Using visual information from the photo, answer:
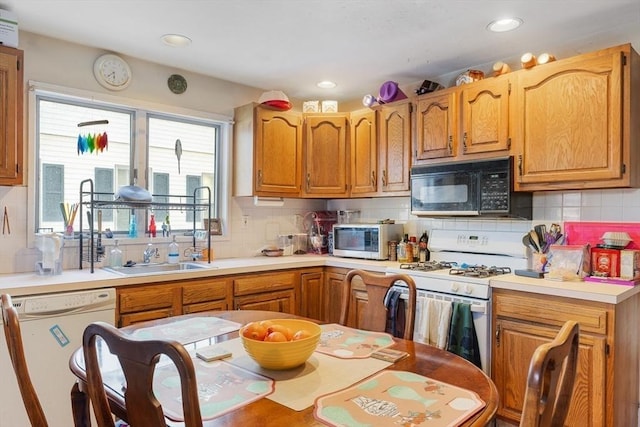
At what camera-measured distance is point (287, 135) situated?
3.55 metres

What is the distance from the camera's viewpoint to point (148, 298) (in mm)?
2498

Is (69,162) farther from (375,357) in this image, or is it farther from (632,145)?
(632,145)

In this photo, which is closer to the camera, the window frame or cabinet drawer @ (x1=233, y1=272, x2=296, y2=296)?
the window frame

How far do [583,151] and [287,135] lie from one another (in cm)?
212

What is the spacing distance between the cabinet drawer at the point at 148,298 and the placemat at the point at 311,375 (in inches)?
48.8

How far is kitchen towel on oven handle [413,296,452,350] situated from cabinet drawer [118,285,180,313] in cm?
151

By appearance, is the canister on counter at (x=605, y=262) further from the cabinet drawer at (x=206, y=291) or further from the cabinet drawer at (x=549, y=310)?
the cabinet drawer at (x=206, y=291)

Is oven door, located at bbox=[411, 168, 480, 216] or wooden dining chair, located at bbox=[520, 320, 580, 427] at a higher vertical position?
oven door, located at bbox=[411, 168, 480, 216]

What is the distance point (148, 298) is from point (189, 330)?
971 millimetres

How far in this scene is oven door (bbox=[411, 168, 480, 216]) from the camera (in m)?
2.79

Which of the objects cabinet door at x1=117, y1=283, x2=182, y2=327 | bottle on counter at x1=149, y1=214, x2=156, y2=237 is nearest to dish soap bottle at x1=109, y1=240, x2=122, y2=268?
bottle on counter at x1=149, y1=214, x2=156, y2=237

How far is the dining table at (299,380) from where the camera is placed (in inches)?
38.4

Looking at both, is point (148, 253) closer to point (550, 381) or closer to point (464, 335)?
point (464, 335)

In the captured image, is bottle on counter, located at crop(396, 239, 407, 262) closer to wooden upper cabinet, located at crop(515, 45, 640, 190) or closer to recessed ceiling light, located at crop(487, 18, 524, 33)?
wooden upper cabinet, located at crop(515, 45, 640, 190)
